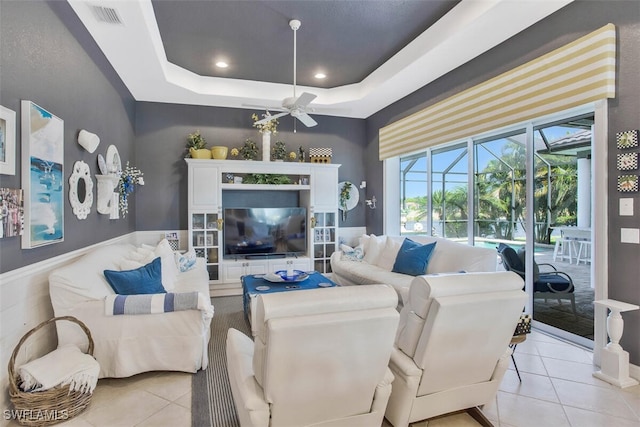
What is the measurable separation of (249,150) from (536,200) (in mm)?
4144

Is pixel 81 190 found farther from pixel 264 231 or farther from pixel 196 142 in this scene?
pixel 264 231

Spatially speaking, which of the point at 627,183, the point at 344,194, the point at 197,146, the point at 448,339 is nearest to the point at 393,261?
the point at 344,194

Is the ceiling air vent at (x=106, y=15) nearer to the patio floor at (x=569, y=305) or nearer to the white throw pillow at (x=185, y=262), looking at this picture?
the white throw pillow at (x=185, y=262)

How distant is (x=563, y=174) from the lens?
3.48 metres

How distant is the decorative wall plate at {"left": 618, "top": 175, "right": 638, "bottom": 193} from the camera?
2.56 m

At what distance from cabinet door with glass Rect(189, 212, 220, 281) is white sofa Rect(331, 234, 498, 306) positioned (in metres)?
1.89

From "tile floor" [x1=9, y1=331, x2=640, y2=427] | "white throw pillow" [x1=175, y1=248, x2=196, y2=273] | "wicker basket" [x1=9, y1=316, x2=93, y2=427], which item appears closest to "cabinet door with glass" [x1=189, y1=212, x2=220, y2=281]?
"white throw pillow" [x1=175, y1=248, x2=196, y2=273]

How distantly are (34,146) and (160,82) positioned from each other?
2651 mm

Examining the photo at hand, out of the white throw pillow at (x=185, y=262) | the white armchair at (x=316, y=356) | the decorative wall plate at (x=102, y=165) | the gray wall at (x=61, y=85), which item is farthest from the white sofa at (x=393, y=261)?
the decorative wall plate at (x=102, y=165)

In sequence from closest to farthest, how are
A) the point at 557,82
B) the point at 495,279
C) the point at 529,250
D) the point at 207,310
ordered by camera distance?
the point at 495,279 < the point at 207,310 < the point at 557,82 < the point at 529,250

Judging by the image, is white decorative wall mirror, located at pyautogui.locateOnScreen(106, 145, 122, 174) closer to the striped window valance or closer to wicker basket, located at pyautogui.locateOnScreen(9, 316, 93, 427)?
wicker basket, located at pyautogui.locateOnScreen(9, 316, 93, 427)

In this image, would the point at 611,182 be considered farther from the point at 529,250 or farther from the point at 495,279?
the point at 495,279

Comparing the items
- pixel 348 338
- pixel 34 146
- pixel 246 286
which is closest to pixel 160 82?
pixel 34 146

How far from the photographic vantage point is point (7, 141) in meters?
2.06
